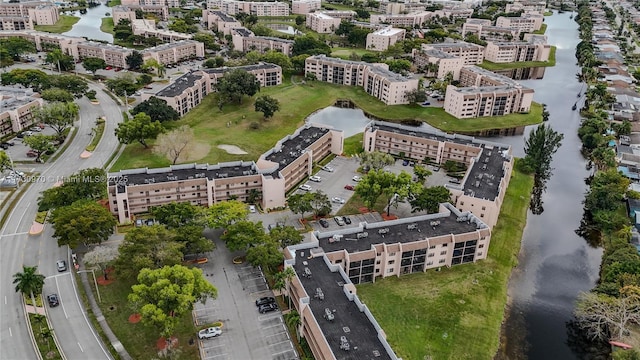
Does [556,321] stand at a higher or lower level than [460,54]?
lower

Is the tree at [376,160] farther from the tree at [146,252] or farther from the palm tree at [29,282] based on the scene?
the palm tree at [29,282]

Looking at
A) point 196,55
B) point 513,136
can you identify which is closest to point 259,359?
point 513,136

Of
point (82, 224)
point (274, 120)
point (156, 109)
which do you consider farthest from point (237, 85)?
point (82, 224)

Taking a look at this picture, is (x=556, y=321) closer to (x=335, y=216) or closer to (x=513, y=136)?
(x=335, y=216)

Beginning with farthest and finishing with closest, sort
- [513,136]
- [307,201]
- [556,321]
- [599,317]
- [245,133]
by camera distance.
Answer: [513,136], [245,133], [307,201], [556,321], [599,317]

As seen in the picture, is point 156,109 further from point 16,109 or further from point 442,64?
point 442,64

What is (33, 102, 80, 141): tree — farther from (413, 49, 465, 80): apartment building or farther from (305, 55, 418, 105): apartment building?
(413, 49, 465, 80): apartment building
